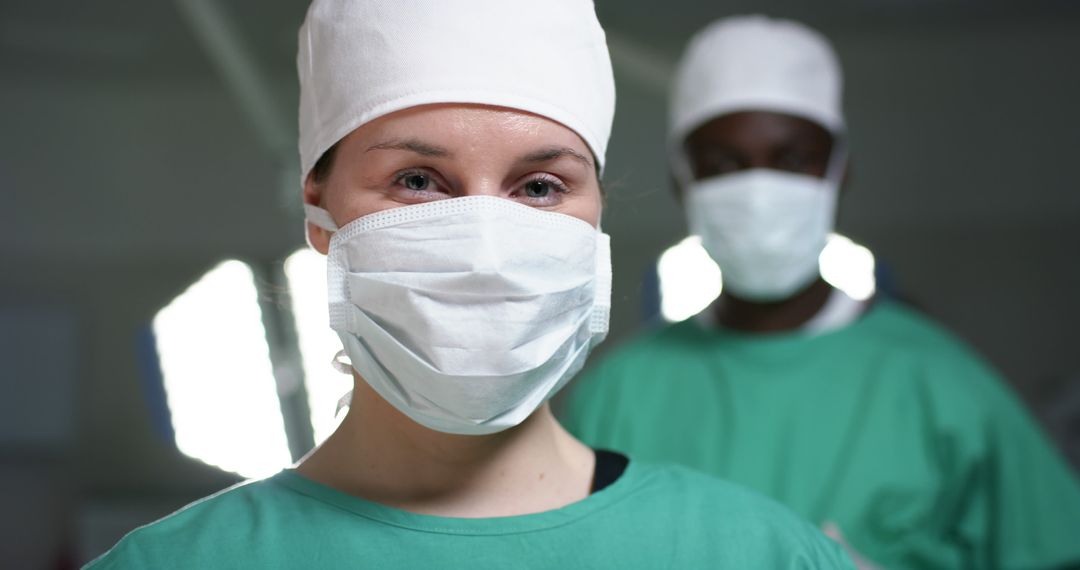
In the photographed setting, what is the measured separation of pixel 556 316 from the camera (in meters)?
1.18

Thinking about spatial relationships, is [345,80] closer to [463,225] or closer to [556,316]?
[463,225]

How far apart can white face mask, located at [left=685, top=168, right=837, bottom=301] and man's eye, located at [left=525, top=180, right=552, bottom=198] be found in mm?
1009

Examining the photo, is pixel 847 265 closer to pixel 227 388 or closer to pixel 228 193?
pixel 227 388

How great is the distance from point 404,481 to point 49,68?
4.41 metres

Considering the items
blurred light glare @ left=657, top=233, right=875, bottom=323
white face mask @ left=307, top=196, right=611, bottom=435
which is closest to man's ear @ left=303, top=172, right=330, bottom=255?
white face mask @ left=307, top=196, right=611, bottom=435

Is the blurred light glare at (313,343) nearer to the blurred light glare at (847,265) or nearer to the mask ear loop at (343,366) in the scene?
the blurred light glare at (847,265)

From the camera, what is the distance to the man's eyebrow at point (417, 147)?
1159 millimetres

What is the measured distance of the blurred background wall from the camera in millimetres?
4547

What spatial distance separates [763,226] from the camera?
2.17m

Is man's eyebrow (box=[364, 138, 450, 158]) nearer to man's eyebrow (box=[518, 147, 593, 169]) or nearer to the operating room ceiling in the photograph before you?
man's eyebrow (box=[518, 147, 593, 169])

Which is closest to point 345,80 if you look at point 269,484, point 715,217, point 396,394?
point 396,394

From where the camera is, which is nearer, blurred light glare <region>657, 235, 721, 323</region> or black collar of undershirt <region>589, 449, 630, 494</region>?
black collar of undershirt <region>589, 449, 630, 494</region>

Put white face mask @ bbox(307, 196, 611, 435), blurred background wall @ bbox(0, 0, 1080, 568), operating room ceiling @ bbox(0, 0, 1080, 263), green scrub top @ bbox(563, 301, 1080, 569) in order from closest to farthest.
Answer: white face mask @ bbox(307, 196, 611, 435) → green scrub top @ bbox(563, 301, 1080, 569) → blurred background wall @ bbox(0, 0, 1080, 568) → operating room ceiling @ bbox(0, 0, 1080, 263)

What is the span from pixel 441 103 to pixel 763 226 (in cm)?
112
